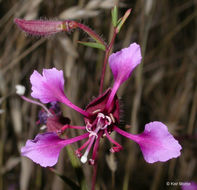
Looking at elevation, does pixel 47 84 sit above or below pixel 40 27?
below

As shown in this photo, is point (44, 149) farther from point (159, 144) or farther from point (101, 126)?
point (159, 144)

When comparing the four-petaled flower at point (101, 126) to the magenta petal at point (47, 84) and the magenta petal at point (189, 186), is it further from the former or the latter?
the magenta petal at point (189, 186)

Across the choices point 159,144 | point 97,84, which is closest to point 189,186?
point 97,84

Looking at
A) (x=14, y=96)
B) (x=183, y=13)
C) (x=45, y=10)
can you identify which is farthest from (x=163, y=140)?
(x=183, y=13)

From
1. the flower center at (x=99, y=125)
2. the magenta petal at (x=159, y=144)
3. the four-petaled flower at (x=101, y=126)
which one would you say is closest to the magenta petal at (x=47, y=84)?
the four-petaled flower at (x=101, y=126)

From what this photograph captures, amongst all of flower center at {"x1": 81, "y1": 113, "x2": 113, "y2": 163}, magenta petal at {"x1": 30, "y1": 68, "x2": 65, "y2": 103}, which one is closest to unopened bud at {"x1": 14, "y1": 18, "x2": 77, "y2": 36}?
magenta petal at {"x1": 30, "y1": 68, "x2": 65, "y2": 103}

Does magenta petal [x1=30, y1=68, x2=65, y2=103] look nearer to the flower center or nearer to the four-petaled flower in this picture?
the four-petaled flower
